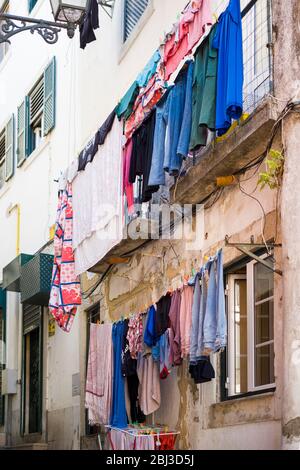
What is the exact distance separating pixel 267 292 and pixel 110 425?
352 centimetres

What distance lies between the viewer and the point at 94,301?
15172 millimetres

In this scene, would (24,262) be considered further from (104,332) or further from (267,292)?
(267,292)

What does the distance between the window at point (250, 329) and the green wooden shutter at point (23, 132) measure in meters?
10.3

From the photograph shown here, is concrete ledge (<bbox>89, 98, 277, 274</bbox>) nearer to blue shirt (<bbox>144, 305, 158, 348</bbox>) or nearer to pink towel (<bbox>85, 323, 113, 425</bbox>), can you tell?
blue shirt (<bbox>144, 305, 158, 348</bbox>)

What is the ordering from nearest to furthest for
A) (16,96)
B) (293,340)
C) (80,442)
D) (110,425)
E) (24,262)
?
(293,340), (110,425), (80,442), (24,262), (16,96)

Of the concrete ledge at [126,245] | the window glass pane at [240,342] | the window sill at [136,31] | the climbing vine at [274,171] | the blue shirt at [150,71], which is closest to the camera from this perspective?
the climbing vine at [274,171]

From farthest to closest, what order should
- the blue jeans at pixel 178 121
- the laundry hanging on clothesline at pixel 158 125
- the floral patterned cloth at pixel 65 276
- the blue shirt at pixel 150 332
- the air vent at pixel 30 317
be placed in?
the air vent at pixel 30 317 < the floral patterned cloth at pixel 65 276 < the blue shirt at pixel 150 332 < the blue jeans at pixel 178 121 < the laundry hanging on clothesline at pixel 158 125

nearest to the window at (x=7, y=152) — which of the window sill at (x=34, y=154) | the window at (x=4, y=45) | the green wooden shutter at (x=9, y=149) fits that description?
the green wooden shutter at (x=9, y=149)

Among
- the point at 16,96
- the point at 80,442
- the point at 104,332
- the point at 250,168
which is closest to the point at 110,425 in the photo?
the point at 104,332

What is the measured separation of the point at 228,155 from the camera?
31.2ft

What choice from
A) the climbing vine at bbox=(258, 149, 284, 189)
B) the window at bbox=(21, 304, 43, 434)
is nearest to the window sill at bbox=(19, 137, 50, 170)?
the window at bbox=(21, 304, 43, 434)

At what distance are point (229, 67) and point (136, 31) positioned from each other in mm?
4989

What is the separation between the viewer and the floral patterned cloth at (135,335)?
1145cm

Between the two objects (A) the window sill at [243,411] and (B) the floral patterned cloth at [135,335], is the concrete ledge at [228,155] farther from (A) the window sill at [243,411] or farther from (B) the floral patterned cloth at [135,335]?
(A) the window sill at [243,411]
